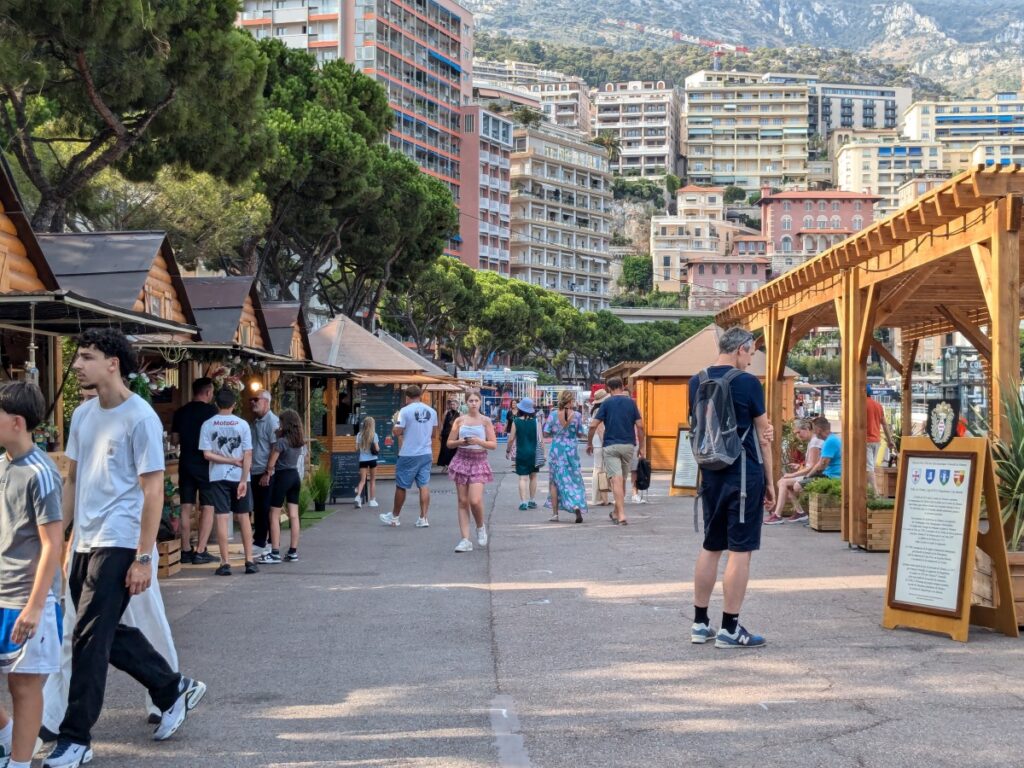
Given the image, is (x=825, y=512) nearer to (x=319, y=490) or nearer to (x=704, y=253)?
(x=319, y=490)

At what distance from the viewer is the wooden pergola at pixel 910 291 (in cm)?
898

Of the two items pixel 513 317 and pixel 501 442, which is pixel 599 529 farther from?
pixel 513 317

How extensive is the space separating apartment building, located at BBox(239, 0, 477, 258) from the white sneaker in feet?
295

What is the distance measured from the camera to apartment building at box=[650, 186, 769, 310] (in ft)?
502

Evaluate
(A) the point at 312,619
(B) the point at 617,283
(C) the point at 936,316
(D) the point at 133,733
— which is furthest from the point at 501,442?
(B) the point at 617,283

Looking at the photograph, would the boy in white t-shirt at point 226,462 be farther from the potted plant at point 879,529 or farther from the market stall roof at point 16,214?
the potted plant at point 879,529

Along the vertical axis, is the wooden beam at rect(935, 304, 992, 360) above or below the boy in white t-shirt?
above

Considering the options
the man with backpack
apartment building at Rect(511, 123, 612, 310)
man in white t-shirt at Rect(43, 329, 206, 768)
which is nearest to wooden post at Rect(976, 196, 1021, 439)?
the man with backpack

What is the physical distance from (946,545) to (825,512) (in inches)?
263

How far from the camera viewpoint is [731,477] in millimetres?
7238

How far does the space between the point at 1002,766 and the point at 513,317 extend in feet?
241

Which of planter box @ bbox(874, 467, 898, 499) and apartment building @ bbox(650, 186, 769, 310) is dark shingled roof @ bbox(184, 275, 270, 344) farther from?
apartment building @ bbox(650, 186, 769, 310)

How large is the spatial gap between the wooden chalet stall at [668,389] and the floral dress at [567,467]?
9.53 metres

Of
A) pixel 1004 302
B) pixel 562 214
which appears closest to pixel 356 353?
pixel 1004 302
